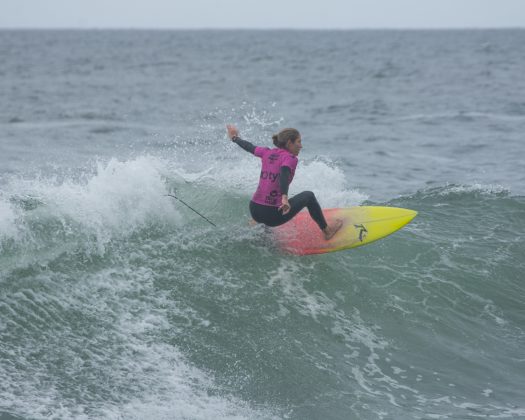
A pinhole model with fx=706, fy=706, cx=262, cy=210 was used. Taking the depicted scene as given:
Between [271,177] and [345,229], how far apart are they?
123 centimetres

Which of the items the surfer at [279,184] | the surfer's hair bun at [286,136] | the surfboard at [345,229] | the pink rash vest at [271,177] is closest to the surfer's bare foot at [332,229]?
the surfboard at [345,229]

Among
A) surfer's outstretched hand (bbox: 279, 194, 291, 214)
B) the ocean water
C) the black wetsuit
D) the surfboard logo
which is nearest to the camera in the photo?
the ocean water

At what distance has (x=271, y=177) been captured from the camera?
7.65 metres

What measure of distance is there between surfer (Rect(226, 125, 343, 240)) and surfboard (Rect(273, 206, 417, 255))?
1.17ft

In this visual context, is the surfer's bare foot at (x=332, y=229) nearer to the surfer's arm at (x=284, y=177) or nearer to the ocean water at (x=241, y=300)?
the ocean water at (x=241, y=300)

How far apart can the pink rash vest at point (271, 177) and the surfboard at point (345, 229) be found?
79 cm

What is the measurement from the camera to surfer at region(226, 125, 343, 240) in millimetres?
7478

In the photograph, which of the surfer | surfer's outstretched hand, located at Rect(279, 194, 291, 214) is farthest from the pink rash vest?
surfer's outstretched hand, located at Rect(279, 194, 291, 214)

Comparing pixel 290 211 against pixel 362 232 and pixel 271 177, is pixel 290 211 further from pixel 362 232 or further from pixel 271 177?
pixel 362 232

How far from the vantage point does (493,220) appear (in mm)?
10203

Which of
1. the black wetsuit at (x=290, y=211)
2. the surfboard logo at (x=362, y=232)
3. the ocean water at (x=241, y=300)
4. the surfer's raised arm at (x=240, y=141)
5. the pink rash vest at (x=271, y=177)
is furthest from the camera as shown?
the surfboard logo at (x=362, y=232)

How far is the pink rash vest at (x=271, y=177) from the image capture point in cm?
758

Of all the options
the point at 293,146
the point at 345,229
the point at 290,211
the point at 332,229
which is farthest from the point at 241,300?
the point at 293,146

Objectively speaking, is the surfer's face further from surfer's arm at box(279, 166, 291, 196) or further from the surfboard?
the surfboard
